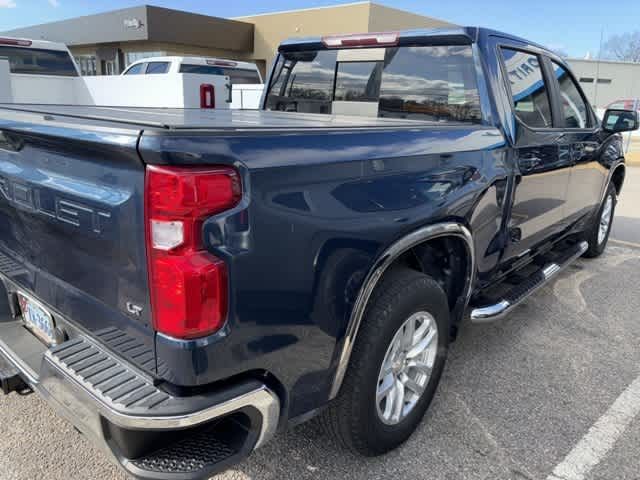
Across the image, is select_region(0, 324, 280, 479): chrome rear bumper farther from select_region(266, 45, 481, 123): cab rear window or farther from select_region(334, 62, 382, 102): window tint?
select_region(334, 62, 382, 102): window tint

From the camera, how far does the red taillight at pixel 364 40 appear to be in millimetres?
3457

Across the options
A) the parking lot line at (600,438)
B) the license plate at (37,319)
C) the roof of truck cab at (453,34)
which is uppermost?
the roof of truck cab at (453,34)

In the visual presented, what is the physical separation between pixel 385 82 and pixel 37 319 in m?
2.47

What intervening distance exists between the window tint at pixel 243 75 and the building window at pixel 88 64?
1997 cm

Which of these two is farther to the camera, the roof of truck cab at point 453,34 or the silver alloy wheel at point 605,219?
the silver alloy wheel at point 605,219

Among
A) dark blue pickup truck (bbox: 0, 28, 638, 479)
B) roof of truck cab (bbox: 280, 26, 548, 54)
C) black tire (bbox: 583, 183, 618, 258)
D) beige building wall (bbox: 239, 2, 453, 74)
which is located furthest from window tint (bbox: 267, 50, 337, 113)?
beige building wall (bbox: 239, 2, 453, 74)

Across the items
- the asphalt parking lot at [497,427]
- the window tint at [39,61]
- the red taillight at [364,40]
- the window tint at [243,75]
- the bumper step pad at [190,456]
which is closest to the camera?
the bumper step pad at [190,456]

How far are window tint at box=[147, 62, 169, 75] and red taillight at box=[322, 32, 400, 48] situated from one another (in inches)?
381

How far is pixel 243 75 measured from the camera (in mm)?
12422

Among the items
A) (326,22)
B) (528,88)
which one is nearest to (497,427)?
(528,88)

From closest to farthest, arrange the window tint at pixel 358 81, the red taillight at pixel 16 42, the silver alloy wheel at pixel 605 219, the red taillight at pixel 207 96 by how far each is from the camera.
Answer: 1. the window tint at pixel 358 81
2. the silver alloy wheel at pixel 605 219
3. the red taillight at pixel 207 96
4. the red taillight at pixel 16 42

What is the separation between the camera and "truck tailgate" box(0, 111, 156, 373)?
163cm

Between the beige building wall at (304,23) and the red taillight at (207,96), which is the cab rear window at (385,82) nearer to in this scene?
the red taillight at (207,96)

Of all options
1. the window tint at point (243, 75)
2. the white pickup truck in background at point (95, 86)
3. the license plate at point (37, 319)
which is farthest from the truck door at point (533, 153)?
the window tint at point (243, 75)
